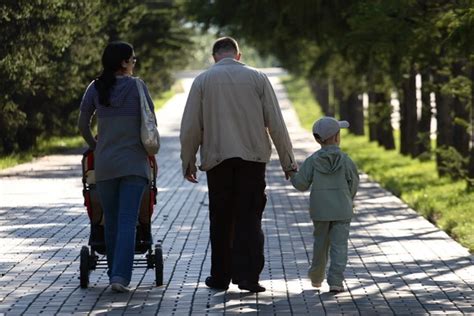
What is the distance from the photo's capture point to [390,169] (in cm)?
2817

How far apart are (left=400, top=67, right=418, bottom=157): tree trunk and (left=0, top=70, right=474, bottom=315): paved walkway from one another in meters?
9.80

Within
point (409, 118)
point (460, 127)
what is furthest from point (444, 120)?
point (409, 118)

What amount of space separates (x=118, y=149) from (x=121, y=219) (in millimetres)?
479

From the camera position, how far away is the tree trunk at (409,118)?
3059 centimetres

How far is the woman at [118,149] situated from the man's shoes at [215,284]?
0.60 meters

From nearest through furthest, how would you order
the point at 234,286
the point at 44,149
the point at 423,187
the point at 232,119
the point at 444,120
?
the point at 232,119 < the point at 234,286 < the point at 423,187 < the point at 444,120 < the point at 44,149

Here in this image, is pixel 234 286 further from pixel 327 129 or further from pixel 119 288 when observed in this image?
pixel 327 129

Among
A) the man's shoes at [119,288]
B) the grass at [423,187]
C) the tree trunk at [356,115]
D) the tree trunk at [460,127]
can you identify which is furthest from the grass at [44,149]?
the man's shoes at [119,288]

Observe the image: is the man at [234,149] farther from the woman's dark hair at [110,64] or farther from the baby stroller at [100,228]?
the woman's dark hair at [110,64]

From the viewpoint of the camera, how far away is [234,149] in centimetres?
1013

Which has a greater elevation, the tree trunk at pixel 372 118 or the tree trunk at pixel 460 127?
the tree trunk at pixel 460 127

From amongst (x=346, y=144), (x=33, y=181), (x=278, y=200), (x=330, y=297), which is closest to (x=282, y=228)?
(x=278, y=200)

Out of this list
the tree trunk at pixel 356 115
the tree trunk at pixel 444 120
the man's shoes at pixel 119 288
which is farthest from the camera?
the tree trunk at pixel 356 115

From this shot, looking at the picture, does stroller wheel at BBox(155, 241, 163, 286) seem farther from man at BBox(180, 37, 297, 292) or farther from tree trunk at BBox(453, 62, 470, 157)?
tree trunk at BBox(453, 62, 470, 157)
